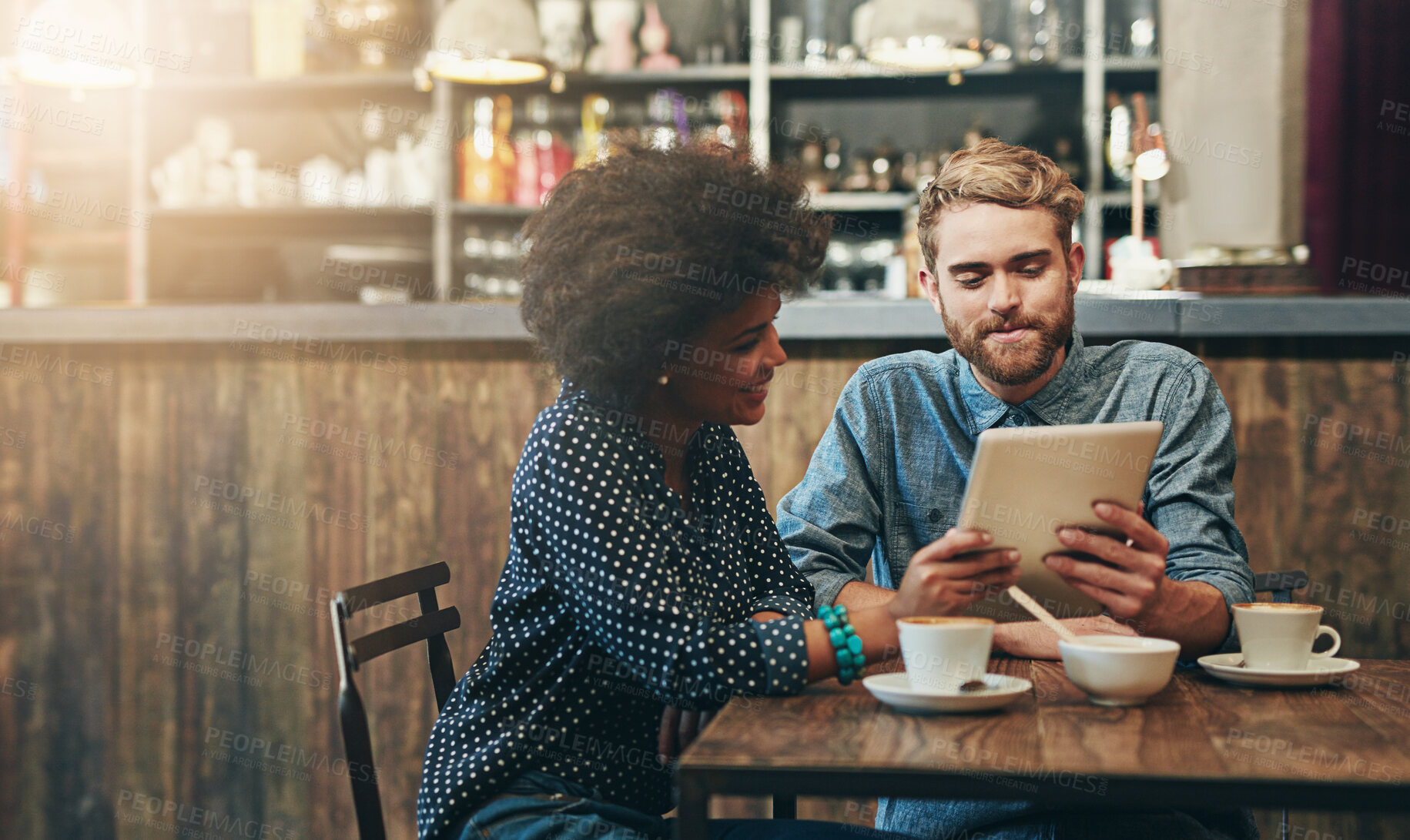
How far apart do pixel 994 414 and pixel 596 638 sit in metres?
0.68

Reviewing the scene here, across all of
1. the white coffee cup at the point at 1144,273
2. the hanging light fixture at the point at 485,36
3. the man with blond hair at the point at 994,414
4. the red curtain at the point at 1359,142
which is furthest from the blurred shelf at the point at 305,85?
the man with blond hair at the point at 994,414

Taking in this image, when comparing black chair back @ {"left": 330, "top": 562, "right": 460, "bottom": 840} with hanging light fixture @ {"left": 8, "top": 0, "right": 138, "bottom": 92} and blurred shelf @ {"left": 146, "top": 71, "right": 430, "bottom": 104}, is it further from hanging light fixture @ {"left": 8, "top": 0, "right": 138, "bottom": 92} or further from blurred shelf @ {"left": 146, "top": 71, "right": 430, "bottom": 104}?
blurred shelf @ {"left": 146, "top": 71, "right": 430, "bottom": 104}

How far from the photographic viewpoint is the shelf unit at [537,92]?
4.12 metres

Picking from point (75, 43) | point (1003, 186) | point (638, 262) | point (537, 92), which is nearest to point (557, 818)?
point (638, 262)

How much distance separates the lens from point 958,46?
10.9 ft

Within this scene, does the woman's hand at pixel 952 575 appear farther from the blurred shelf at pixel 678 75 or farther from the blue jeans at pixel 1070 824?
the blurred shelf at pixel 678 75

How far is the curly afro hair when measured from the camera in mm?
1179

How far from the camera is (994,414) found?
1.53m

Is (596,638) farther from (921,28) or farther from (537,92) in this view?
(537,92)

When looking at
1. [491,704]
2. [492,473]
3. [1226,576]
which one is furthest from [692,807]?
[492,473]

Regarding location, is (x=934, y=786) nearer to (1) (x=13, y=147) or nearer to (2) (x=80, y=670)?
(2) (x=80, y=670)

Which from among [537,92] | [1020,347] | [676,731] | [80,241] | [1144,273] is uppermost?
[537,92]

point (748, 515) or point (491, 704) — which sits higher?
point (748, 515)

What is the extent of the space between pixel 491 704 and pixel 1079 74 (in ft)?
12.8
